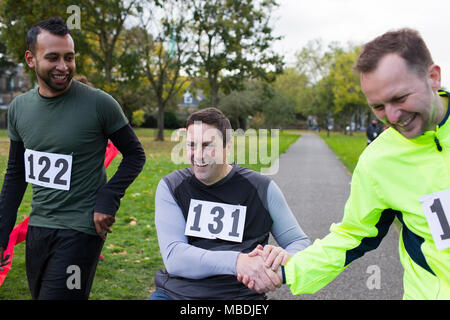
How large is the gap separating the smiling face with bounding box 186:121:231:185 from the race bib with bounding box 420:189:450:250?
1219 mm

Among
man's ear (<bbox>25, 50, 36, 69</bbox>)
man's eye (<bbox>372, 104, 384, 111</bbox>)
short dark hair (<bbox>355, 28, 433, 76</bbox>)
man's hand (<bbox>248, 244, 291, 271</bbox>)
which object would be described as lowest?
man's hand (<bbox>248, 244, 291, 271</bbox>)

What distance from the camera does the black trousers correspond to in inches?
103

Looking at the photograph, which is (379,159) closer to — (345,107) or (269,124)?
(269,124)

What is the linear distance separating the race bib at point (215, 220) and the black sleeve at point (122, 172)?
49cm

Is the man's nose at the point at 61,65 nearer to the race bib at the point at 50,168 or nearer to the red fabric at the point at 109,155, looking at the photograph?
the race bib at the point at 50,168

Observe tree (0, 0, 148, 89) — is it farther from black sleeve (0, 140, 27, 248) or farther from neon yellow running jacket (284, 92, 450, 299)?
neon yellow running jacket (284, 92, 450, 299)

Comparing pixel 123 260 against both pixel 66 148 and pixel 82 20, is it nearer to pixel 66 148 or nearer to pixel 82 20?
pixel 66 148

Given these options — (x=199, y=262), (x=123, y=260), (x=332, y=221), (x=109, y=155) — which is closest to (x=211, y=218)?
(x=199, y=262)

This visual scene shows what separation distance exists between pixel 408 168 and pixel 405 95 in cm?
33

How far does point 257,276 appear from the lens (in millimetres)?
2295

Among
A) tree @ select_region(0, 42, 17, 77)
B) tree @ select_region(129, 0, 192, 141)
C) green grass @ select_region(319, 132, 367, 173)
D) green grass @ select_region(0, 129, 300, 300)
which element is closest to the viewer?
green grass @ select_region(0, 129, 300, 300)

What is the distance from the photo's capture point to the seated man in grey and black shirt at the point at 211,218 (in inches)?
96.0

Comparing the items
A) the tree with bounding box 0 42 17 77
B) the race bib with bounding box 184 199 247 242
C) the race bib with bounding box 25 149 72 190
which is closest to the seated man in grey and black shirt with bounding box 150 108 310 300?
the race bib with bounding box 184 199 247 242

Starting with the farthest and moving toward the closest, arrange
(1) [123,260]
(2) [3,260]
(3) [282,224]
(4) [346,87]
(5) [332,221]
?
1. (4) [346,87]
2. (5) [332,221]
3. (1) [123,260]
4. (2) [3,260]
5. (3) [282,224]
